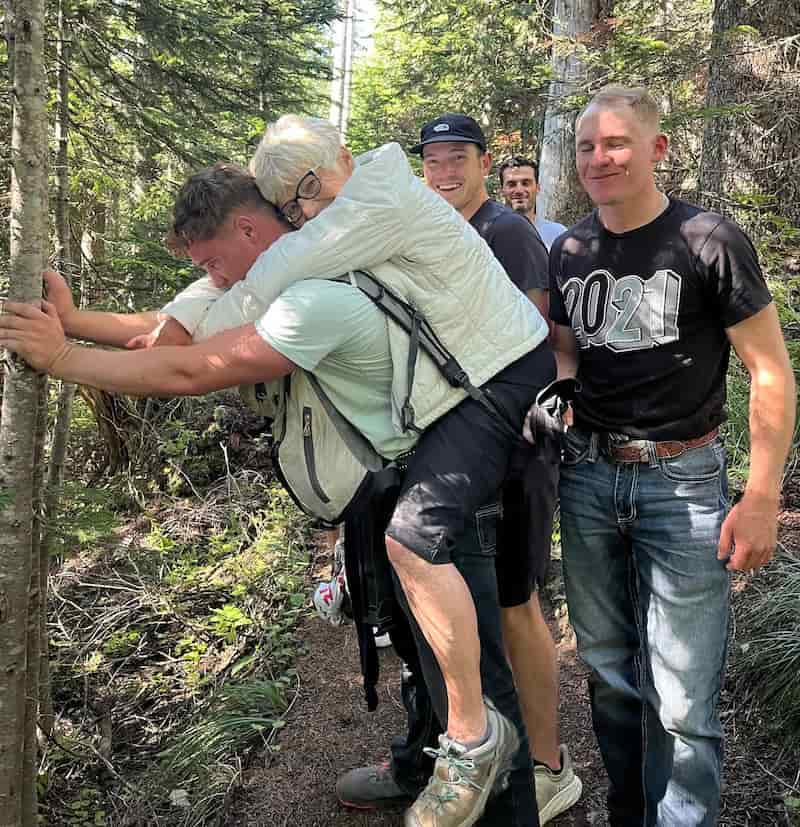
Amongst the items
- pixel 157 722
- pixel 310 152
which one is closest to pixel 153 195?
pixel 157 722

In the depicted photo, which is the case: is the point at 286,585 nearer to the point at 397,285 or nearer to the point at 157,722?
the point at 157,722

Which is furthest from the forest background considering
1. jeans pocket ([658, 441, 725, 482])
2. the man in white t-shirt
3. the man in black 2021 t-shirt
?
jeans pocket ([658, 441, 725, 482])

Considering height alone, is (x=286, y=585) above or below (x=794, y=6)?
below

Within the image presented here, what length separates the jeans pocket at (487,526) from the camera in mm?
2377

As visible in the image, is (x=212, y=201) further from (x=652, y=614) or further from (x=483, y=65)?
(x=483, y=65)

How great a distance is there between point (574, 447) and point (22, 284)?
1898mm

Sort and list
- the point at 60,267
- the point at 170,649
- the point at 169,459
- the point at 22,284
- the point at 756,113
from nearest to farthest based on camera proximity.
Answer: the point at 22,284 → the point at 60,267 → the point at 170,649 → the point at 756,113 → the point at 169,459

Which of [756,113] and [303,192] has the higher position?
[756,113]

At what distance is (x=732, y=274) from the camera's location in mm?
2096

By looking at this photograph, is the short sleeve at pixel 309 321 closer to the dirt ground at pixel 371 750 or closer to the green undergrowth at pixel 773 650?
the dirt ground at pixel 371 750

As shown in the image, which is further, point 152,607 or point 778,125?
point 778,125

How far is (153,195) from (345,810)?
18.6 ft

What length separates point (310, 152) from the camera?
227 cm

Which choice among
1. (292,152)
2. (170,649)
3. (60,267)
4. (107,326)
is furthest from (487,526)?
(170,649)
